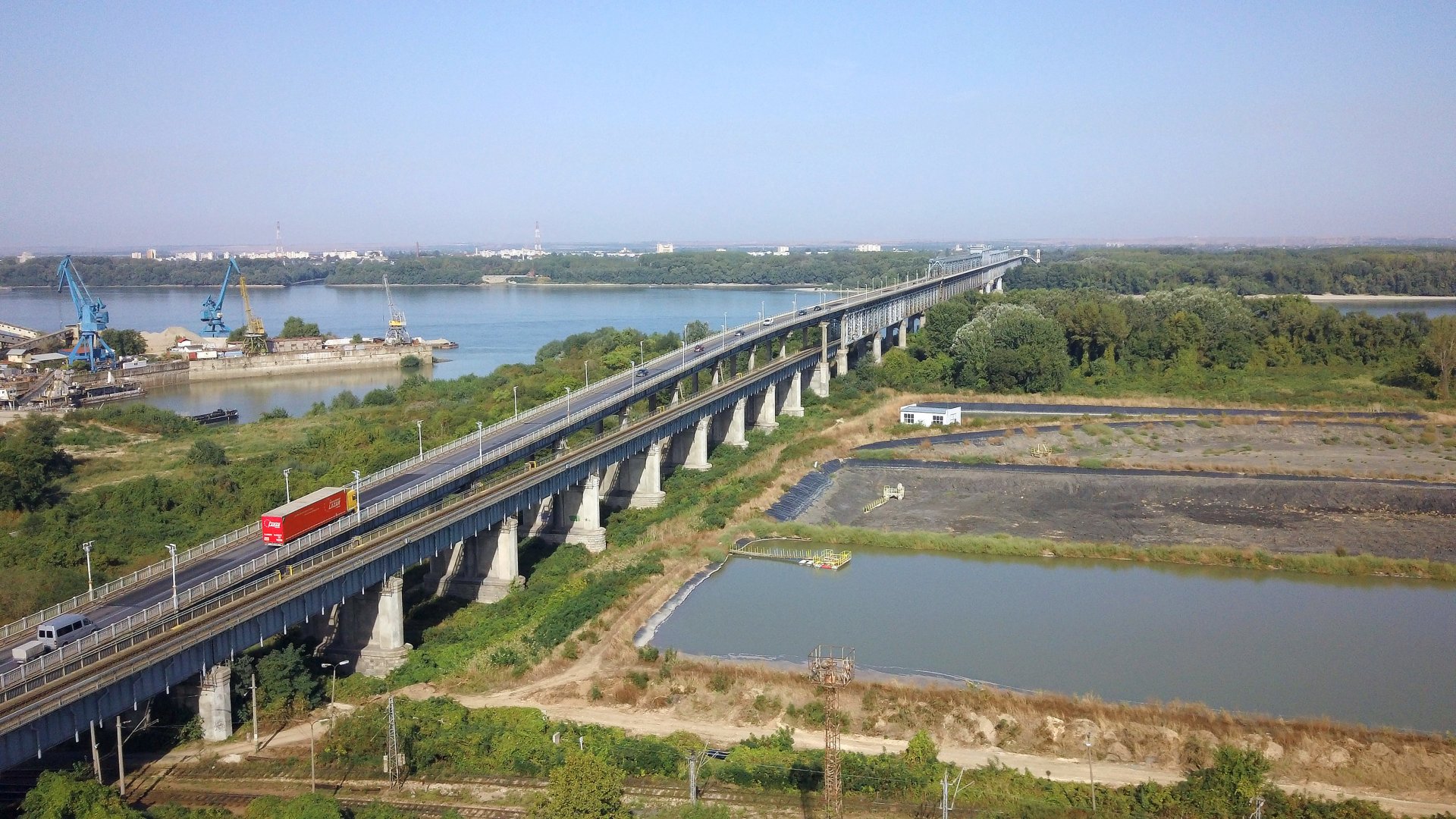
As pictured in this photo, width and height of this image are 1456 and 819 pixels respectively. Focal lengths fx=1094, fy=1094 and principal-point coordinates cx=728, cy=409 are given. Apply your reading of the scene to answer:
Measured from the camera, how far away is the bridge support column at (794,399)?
181 ft

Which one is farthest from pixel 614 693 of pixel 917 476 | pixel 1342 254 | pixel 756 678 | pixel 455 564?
pixel 1342 254

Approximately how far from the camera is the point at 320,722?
66.1ft

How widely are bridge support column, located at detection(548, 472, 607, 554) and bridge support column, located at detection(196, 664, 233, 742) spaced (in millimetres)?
13434

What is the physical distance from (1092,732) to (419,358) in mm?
74478

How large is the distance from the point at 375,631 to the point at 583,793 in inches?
413

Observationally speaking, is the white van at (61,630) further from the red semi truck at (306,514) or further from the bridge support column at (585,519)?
the bridge support column at (585,519)

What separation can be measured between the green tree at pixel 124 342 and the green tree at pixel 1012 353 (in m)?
61.7

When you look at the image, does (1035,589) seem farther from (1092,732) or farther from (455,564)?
(455,564)

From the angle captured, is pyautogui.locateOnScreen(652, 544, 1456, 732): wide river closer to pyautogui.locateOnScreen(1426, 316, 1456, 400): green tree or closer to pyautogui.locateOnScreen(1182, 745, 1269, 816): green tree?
pyautogui.locateOnScreen(1182, 745, 1269, 816): green tree

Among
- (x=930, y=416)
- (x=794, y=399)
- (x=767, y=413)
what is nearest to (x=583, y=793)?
(x=767, y=413)

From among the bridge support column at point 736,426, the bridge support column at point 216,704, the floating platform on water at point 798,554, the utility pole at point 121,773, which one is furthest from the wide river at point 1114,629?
the bridge support column at point 736,426

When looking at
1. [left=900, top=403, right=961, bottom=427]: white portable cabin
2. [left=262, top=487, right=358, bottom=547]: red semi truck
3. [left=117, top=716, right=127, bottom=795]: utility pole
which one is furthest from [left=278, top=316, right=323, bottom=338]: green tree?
[left=117, top=716, right=127, bottom=795]: utility pole

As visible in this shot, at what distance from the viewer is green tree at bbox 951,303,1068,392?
57375 mm

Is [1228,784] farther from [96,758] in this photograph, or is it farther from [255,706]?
[96,758]
